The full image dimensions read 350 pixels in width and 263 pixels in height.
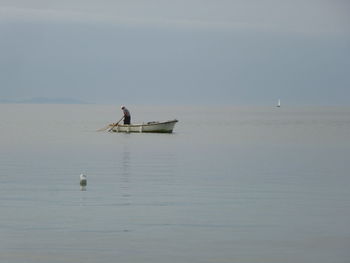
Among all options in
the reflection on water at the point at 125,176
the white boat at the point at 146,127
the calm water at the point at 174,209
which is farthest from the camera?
the white boat at the point at 146,127

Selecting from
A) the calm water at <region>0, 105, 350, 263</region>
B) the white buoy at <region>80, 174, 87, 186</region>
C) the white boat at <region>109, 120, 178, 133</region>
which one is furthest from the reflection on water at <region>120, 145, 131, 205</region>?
the white boat at <region>109, 120, 178, 133</region>

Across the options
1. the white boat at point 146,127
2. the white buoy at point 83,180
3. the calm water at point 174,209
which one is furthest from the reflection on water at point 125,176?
the white boat at point 146,127

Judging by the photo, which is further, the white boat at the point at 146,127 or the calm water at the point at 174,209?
the white boat at the point at 146,127

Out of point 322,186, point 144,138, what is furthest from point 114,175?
point 144,138

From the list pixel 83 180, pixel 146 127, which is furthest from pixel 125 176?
pixel 146 127

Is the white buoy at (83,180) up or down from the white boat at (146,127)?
down

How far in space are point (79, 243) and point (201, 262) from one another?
323 cm

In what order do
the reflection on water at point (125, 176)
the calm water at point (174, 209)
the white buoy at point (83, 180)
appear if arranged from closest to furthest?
the calm water at point (174, 209)
the reflection on water at point (125, 176)
the white buoy at point (83, 180)

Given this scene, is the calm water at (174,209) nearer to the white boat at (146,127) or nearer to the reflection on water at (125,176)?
the reflection on water at (125,176)

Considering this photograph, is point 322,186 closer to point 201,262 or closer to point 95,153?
point 201,262

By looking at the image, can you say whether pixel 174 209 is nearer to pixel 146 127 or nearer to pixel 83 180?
pixel 83 180

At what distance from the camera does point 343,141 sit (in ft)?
229

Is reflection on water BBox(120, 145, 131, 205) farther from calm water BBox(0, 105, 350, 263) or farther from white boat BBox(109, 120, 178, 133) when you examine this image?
white boat BBox(109, 120, 178, 133)

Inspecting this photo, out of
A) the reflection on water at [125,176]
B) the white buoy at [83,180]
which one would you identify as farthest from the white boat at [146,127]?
the white buoy at [83,180]
